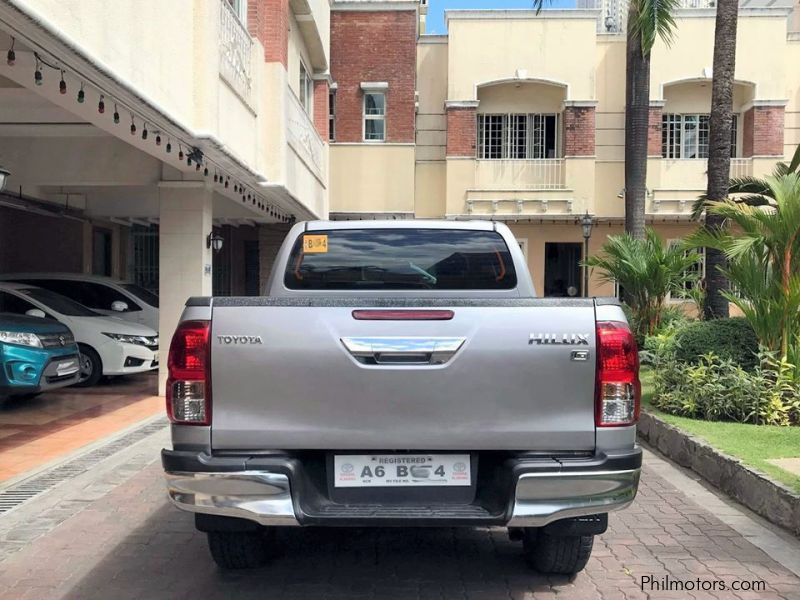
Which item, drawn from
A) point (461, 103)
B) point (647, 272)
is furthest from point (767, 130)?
point (647, 272)

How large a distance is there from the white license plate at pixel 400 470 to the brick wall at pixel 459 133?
1920 centimetres

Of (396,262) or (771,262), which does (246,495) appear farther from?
(771,262)

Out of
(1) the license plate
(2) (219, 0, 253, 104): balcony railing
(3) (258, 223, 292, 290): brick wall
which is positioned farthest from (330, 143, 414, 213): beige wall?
(1) the license plate

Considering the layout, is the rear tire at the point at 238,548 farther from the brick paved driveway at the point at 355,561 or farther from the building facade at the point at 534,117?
the building facade at the point at 534,117

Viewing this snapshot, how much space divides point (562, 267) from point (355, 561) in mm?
19859

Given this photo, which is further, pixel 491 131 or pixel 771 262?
pixel 491 131

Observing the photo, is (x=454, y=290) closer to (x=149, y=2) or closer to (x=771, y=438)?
(x=771, y=438)

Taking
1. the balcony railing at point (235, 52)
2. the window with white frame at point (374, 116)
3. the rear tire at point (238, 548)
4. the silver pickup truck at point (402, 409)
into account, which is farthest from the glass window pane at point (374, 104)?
the silver pickup truck at point (402, 409)

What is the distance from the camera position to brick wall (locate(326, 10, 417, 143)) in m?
21.3

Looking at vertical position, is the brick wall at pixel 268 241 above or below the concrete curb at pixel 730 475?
above

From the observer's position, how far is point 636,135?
53.4ft

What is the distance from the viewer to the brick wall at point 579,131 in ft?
71.9

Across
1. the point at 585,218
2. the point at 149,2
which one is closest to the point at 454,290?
the point at 149,2

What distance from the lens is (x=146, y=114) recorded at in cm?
718
